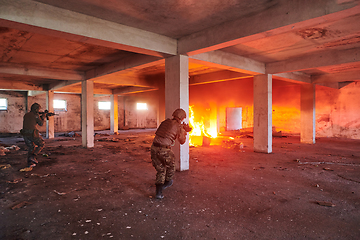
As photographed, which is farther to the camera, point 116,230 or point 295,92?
point 295,92

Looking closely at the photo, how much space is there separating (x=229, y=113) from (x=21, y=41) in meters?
16.4

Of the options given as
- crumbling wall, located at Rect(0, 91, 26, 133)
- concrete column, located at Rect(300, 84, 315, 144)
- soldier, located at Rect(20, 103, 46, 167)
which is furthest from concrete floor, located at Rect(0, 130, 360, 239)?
crumbling wall, located at Rect(0, 91, 26, 133)

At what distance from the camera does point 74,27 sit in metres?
4.45

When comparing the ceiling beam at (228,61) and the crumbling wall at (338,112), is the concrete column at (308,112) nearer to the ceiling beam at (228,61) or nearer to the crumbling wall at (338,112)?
the crumbling wall at (338,112)

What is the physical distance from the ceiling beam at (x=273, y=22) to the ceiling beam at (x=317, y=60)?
14.3 ft

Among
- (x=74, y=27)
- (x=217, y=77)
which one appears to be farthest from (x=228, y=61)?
(x=74, y=27)

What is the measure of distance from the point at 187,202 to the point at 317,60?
7292mm

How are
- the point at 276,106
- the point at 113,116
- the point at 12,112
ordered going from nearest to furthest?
the point at 276,106 → the point at 12,112 → the point at 113,116

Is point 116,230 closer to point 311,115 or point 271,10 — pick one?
point 271,10

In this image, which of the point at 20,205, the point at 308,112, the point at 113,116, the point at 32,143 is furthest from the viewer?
the point at 113,116

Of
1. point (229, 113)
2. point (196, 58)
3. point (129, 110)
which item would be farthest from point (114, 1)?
point (129, 110)

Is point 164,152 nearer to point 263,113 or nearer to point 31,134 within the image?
point 31,134

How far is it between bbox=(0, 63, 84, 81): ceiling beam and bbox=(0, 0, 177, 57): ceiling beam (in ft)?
20.9

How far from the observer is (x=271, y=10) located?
14.0ft
